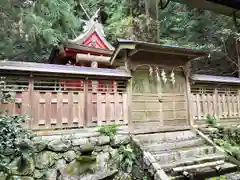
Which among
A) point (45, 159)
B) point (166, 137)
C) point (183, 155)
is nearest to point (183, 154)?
point (183, 155)

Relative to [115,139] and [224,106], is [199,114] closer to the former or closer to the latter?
[224,106]

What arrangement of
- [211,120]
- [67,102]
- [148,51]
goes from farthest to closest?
[211,120], [148,51], [67,102]

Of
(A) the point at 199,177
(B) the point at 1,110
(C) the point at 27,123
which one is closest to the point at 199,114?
(A) the point at 199,177

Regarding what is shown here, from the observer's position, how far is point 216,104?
9562mm

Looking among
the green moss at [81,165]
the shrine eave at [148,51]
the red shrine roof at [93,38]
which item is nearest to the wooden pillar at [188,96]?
the shrine eave at [148,51]

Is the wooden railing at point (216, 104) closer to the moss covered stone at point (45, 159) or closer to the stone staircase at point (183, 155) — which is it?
the stone staircase at point (183, 155)

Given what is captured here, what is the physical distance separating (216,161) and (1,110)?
6.35 m

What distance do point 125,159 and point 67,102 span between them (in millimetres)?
2456

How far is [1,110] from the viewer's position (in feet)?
18.8

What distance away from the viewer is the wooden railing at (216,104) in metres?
9.05

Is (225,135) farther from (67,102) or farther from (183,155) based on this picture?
(67,102)

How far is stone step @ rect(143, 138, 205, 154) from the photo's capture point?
6.99m

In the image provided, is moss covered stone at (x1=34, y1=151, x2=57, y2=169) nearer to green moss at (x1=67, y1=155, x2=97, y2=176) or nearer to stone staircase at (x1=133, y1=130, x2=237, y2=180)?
green moss at (x1=67, y1=155, x2=97, y2=176)

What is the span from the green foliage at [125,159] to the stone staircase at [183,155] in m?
0.40
